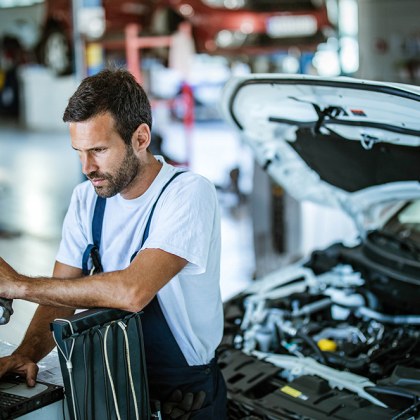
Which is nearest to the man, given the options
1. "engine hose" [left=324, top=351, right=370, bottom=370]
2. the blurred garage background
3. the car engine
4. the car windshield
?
the car engine

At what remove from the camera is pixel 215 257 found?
8.05ft

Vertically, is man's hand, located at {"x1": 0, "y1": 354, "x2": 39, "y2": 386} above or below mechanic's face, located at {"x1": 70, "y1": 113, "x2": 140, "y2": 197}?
below

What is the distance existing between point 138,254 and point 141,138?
36cm

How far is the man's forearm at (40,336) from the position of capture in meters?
2.43

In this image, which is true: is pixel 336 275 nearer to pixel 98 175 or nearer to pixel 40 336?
pixel 40 336

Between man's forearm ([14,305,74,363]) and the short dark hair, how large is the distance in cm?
65

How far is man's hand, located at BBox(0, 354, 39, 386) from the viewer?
7.34 ft

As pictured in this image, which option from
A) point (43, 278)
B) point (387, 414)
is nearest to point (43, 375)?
point (43, 278)

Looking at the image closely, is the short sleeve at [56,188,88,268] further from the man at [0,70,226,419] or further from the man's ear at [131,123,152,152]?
the man's ear at [131,123,152,152]

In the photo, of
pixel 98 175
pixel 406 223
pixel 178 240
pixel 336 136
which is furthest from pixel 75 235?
pixel 406 223

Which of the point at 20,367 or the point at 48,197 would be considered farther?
the point at 48,197

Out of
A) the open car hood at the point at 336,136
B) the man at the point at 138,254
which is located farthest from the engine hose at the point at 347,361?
the man at the point at 138,254

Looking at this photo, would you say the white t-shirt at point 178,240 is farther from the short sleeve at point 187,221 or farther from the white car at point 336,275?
the white car at point 336,275

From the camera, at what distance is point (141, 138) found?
2.36 metres
